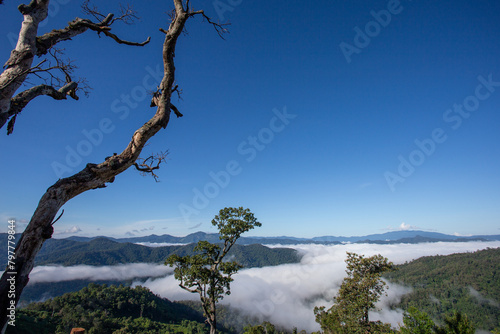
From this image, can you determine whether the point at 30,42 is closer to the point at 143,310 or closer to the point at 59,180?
the point at 59,180

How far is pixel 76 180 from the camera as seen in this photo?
2.77 m

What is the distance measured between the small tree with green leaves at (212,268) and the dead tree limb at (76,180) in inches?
541

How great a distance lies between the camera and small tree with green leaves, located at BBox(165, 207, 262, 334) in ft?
50.0

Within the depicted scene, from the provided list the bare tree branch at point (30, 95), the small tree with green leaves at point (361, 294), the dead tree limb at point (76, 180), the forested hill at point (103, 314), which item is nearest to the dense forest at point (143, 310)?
the forested hill at point (103, 314)

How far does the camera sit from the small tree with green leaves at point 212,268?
1523 centimetres

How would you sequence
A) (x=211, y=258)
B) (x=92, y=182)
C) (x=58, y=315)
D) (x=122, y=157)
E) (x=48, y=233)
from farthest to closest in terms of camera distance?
1. (x=58, y=315)
2. (x=211, y=258)
3. (x=122, y=157)
4. (x=92, y=182)
5. (x=48, y=233)

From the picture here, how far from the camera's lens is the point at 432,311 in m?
176

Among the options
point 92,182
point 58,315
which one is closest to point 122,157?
point 92,182

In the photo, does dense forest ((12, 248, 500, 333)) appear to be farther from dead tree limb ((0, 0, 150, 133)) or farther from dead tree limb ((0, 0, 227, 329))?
dead tree limb ((0, 0, 150, 133))

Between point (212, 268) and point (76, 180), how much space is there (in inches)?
604

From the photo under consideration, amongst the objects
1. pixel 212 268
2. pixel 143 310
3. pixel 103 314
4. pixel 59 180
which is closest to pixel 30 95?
pixel 59 180

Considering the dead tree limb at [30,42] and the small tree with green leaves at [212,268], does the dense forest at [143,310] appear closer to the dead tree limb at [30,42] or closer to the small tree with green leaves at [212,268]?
the small tree with green leaves at [212,268]

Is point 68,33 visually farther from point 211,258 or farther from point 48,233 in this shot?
point 211,258

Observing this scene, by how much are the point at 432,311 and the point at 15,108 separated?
257632mm
